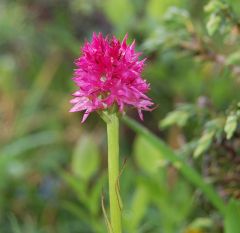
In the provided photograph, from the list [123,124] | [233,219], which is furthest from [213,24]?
[123,124]

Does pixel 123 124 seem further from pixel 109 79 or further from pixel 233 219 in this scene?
pixel 109 79

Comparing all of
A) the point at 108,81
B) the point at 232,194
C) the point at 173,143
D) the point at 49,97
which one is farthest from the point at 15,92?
the point at 108,81

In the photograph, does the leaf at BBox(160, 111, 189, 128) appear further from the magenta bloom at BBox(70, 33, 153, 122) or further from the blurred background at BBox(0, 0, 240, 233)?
the magenta bloom at BBox(70, 33, 153, 122)

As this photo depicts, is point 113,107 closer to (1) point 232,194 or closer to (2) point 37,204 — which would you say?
Result: (1) point 232,194

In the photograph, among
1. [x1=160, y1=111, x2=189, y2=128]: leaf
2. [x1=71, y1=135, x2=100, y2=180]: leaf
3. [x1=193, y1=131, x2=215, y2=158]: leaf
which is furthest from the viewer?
[x1=71, y1=135, x2=100, y2=180]: leaf

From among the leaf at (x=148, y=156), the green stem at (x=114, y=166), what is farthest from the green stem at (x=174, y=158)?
the leaf at (x=148, y=156)

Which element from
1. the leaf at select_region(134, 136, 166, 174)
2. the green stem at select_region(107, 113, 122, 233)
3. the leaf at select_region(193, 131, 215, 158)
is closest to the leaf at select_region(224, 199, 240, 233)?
the leaf at select_region(193, 131, 215, 158)

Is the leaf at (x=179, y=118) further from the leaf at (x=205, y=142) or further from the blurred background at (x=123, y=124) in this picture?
the leaf at (x=205, y=142)
